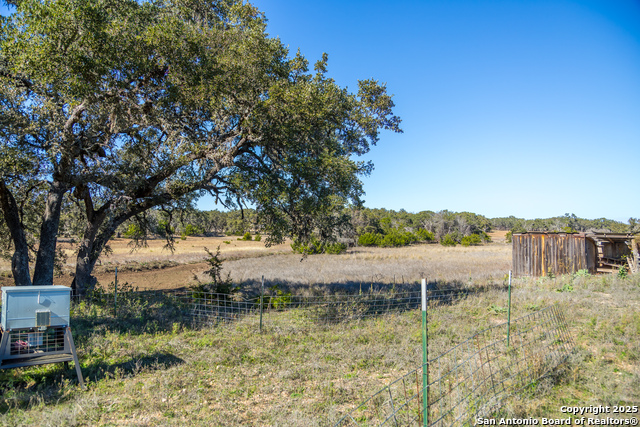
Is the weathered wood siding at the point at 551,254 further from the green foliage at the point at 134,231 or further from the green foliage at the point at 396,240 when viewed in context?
the green foliage at the point at 396,240

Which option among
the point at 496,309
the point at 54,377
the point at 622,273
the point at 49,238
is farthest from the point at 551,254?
the point at 49,238

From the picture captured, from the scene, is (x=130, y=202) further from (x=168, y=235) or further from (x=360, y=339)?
(x=360, y=339)

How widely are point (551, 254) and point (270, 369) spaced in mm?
16979

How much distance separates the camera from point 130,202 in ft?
37.9

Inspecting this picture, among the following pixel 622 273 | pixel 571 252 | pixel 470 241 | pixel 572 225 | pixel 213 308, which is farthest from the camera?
pixel 572 225

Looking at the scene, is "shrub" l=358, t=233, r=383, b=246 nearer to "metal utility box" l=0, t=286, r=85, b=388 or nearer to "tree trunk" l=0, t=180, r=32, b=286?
"tree trunk" l=0, t=180, r=32, b=286

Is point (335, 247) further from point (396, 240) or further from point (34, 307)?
point (396, 240)

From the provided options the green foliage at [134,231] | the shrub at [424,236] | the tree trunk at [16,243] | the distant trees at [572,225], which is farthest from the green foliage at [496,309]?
the shrub at [424,236]

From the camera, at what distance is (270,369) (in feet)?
21.0

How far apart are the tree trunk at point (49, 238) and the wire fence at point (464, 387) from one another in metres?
10.4

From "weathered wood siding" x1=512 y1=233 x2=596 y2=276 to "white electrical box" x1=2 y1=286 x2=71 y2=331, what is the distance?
1927 cm

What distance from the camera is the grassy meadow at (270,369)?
4.77 m

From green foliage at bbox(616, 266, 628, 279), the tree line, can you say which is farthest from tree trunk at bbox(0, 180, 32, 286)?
green foliage at bbox(616, 266, 628, 279)

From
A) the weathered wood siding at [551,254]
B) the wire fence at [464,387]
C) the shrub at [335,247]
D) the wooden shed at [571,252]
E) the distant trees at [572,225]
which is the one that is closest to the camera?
the wire fence at [464,387]
